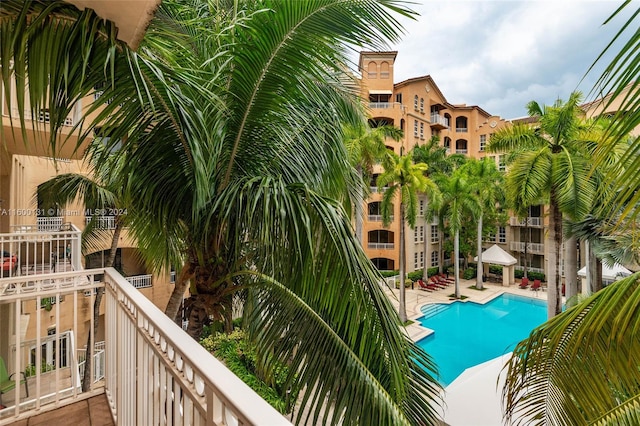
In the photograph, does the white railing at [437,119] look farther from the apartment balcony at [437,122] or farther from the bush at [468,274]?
the bush at [468,274]

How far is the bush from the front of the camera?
24945 mm

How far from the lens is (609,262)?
1098cm

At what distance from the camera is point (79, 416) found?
2881mm

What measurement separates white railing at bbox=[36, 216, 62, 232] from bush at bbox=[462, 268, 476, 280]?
994 inches

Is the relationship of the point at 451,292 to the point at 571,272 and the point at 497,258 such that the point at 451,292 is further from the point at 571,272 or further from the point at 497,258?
the point at 571,272

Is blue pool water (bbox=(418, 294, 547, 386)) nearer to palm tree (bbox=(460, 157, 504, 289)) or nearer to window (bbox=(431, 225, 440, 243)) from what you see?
palm tree (bbox=(460, 157, 504, 289))

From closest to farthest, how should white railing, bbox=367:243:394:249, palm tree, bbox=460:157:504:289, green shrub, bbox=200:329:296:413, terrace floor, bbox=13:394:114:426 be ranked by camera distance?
1. terrace floor, bbox=13:394:114:426
2. green shrub, bbox=200:329:296:413
3. palm tree, bbox=460:157:504:289
4. white railing, bbox=367:243:394:249

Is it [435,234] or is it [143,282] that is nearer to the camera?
[143,282]

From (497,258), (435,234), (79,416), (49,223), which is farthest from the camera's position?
(435,234)

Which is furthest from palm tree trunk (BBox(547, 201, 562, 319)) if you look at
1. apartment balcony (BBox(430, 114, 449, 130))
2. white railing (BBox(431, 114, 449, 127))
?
white railing (BBox(431, 114, 449, 127))

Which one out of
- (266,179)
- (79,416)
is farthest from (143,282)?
(266,179)

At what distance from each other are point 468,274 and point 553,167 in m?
17.3

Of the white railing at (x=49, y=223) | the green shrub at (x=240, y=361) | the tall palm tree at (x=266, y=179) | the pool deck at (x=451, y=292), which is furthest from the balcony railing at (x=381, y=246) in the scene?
the tall palm tree at (x=266, y=179)

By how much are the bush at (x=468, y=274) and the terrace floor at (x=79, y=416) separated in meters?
26.0
